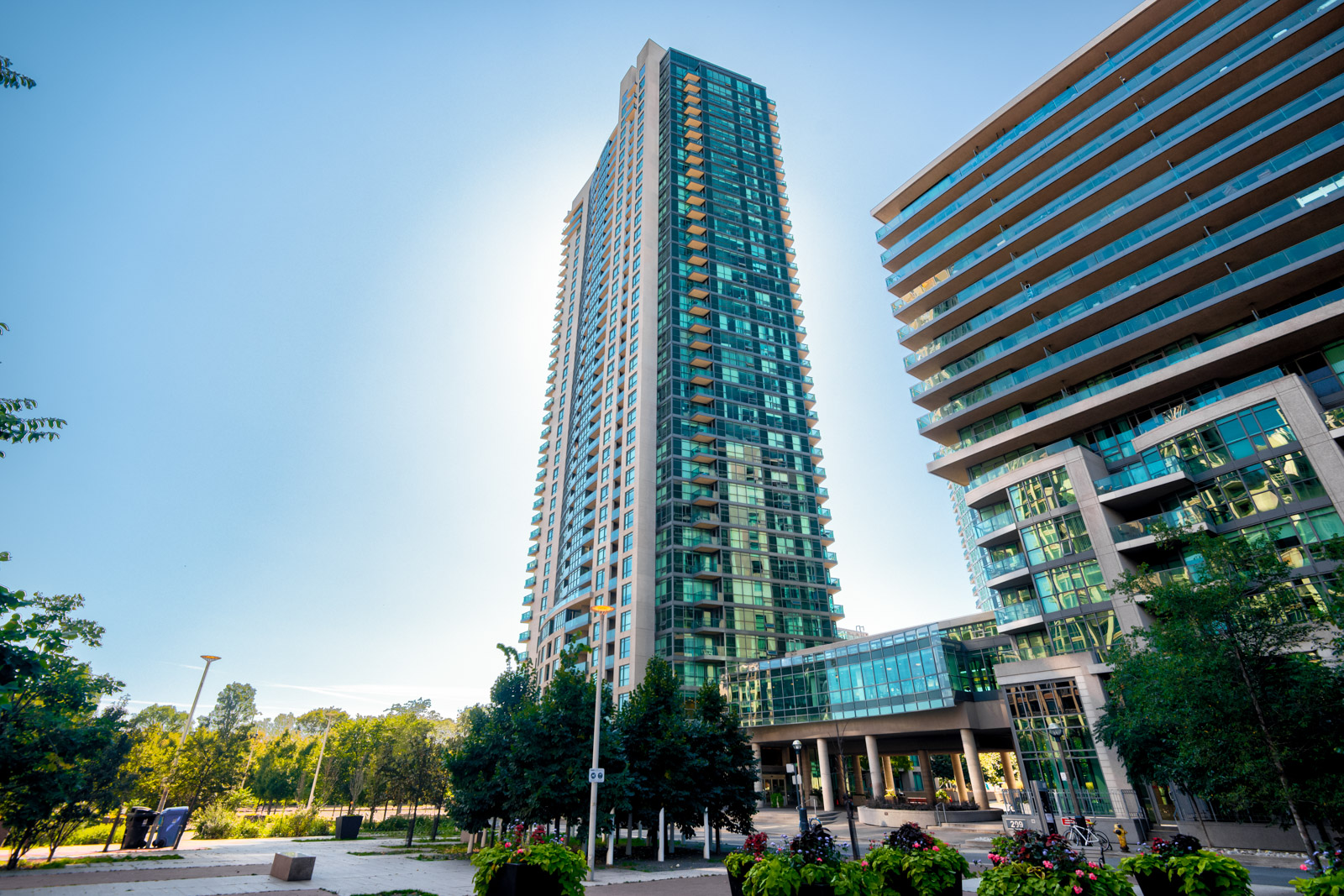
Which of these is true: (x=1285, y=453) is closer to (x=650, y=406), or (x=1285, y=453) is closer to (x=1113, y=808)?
(x=1113, y=808)

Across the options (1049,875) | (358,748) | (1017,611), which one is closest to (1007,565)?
(1017,611)

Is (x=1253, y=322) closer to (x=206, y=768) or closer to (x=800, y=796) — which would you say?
(x=800, y=796)

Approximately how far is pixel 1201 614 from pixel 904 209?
1907 inches

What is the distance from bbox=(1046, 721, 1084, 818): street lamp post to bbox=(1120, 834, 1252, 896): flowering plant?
29243mm

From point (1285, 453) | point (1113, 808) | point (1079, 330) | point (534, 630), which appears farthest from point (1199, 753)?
point (534, 630)

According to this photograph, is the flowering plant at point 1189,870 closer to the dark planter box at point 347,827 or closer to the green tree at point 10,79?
the green tree at point 10,79

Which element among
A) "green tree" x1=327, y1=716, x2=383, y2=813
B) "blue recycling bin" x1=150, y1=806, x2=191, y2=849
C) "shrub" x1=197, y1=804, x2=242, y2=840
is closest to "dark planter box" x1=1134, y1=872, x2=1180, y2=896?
"blue recycling bin" x1=150, y1=806, x2=191, y2=849

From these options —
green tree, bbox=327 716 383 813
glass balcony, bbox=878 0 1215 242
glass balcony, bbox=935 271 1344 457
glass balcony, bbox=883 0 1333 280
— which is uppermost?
glass balcony, bbox=878 0 1215 242

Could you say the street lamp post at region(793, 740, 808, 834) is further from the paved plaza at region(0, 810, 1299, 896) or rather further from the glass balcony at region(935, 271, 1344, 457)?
the glass balcony at region(935, 271, 1344, 457)

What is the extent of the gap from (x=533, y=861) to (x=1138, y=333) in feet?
152

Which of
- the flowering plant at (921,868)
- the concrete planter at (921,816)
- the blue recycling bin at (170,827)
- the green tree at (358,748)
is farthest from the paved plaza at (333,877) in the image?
the green tree at (358,748)

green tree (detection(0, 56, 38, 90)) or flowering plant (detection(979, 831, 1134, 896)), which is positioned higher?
green tree (detection(0, 56, 38, 90))

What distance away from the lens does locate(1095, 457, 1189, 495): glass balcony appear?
124 feet

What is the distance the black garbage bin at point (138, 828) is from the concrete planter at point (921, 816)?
39518mm
